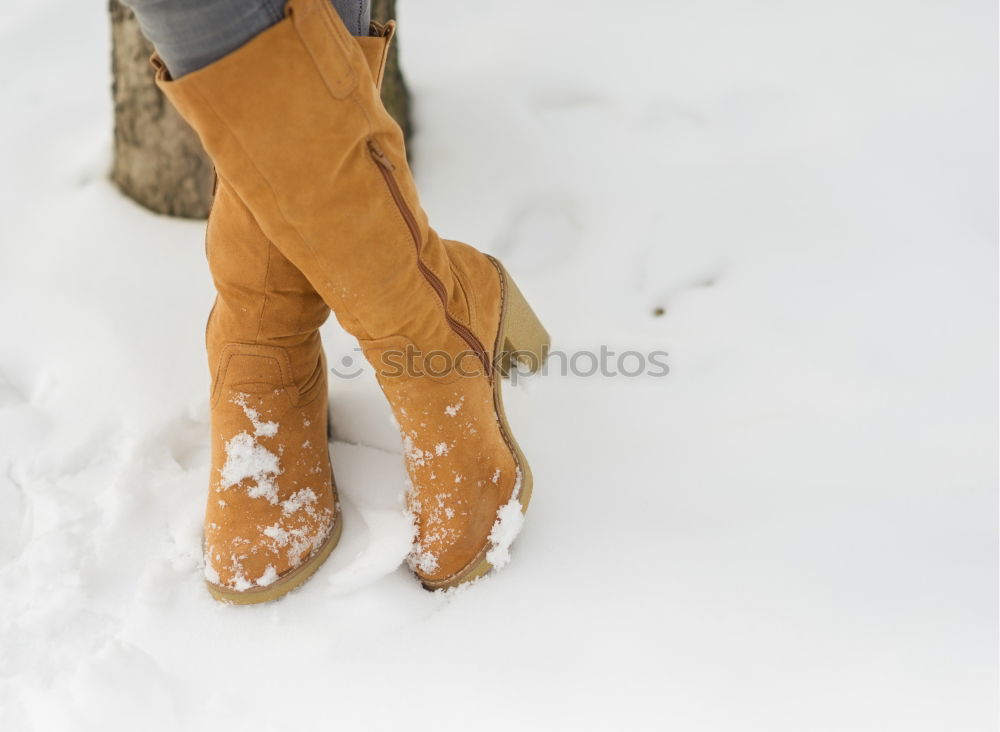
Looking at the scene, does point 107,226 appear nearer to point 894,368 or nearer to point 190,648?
point 190,648

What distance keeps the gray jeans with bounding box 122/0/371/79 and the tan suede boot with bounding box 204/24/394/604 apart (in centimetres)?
24

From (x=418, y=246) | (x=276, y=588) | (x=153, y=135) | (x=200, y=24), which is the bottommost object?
(x=276, y=588)

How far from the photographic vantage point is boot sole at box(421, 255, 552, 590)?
0.95m

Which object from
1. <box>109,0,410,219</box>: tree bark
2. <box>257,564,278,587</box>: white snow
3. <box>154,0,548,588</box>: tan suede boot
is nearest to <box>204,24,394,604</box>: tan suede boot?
<box>257,564,278,587</box>: white snow

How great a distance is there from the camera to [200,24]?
62cm

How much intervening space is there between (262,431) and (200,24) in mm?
488

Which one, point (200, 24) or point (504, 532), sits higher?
point (200, 24)

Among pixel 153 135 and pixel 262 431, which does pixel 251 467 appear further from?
pixel 153 135

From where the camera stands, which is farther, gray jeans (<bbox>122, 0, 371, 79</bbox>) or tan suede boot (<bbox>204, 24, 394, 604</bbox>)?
tan suede boot (<bbox>204, 24, 394, 604</bbox>)

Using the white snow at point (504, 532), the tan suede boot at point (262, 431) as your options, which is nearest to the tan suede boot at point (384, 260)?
the white snow at point (504, 532)

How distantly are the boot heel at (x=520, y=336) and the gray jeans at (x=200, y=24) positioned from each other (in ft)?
1.56

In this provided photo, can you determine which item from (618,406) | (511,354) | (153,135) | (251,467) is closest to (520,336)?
(511,354)

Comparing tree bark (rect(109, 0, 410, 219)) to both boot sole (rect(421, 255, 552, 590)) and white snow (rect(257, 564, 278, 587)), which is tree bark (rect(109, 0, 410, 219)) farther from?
white snow (rect(257, 564, 278, 587))

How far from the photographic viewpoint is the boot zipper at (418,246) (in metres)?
0.74
